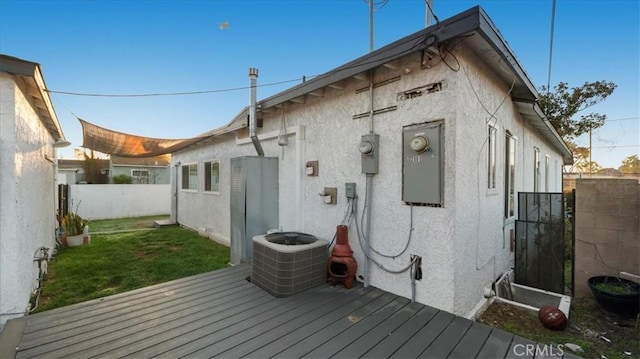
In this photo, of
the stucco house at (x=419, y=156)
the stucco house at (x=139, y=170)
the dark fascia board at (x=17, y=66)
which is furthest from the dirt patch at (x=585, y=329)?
the stucco house at (x=139, y=170)

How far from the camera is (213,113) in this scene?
1113 centimetres

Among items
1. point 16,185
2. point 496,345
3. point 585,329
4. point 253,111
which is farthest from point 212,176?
point 585,329

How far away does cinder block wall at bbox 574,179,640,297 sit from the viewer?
3.98 meters

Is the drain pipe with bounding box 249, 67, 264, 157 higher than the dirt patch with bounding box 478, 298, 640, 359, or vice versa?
the drain pipe with bounding box 249, 67, 264, 157

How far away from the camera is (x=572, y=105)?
13.3m

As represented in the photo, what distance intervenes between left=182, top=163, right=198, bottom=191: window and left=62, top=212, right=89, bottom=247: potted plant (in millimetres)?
3279

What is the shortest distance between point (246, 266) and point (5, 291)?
289 cm

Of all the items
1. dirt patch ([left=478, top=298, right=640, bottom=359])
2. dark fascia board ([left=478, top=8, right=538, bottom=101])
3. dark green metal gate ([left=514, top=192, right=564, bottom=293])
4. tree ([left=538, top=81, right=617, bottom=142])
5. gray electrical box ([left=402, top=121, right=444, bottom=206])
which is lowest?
dirt patch ([left=478, top=298, right=640, bottom=359])

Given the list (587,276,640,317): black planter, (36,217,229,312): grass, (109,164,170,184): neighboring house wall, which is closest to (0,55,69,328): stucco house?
(36,217,229,312): grass

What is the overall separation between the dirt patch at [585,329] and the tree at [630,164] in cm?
3430

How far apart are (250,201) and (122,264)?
316cm

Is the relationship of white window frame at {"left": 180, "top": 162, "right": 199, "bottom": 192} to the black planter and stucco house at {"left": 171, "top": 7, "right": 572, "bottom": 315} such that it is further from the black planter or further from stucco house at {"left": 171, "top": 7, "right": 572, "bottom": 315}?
the black planter

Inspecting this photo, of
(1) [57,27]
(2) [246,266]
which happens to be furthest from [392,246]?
(1) [57,27]

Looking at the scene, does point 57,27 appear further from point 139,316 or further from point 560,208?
point 560,208
